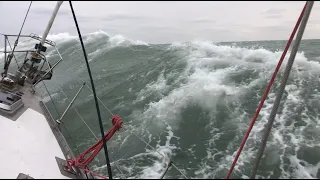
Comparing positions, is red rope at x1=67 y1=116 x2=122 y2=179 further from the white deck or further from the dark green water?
the dark green water

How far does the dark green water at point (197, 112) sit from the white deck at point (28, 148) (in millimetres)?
1053

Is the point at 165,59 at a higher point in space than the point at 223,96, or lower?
higher

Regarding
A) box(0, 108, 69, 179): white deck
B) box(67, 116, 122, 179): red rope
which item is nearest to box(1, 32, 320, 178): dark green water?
box(0, 108, 69, 179): white deck

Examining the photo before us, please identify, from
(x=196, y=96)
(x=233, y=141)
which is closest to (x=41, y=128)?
(x=233, y=141)

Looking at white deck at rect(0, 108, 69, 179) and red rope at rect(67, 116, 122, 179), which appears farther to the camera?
white deck at rect(0, 108, 69, 179)

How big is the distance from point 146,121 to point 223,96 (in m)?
4.15

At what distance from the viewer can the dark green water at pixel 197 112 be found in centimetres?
855

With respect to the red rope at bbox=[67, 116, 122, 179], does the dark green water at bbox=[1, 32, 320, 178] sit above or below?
below

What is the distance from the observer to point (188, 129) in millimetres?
10469

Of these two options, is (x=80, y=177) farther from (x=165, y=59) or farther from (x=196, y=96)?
(x=165, y=59)

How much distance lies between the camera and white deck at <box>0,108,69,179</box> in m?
5.58

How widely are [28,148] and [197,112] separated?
23.5 ft

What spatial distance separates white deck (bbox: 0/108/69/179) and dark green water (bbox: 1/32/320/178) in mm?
1053

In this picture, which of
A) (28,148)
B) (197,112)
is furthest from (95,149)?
(197,112)
